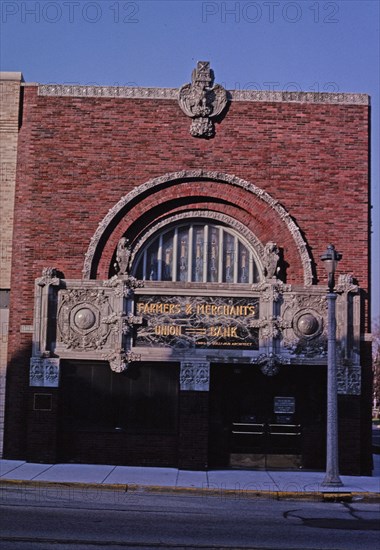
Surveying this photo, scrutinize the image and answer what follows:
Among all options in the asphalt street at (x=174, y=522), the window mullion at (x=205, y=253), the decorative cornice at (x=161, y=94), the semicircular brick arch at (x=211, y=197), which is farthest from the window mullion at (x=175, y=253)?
the asphalt street at (x=174, y=522)

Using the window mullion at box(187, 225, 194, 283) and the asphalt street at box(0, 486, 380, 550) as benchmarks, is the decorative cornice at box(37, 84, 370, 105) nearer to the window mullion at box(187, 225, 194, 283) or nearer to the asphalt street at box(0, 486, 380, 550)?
the window mullion at box(187, 225, 194, 283)

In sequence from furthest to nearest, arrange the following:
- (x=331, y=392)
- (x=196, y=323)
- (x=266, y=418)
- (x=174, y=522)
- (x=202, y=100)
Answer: (x=202, y=100) → (x=266, y=418) → (x=196, y=323) → (x=331, y=392) → (x=174, y=522)

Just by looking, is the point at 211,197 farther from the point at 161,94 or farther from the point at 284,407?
the point at 284,407

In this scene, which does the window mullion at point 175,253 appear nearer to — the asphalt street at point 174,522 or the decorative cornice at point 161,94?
the decorative cornice at point 161,94

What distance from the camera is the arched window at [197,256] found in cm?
2292

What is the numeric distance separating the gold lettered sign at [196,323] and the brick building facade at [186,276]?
0.12 ft

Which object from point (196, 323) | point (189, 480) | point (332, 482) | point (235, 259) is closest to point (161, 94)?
point (235, 259)

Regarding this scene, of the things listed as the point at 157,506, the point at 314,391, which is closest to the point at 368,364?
the point at 314,391

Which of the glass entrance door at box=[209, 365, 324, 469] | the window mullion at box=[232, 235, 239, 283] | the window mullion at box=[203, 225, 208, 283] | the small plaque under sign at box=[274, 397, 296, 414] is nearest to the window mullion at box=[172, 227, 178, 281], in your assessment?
the window mullion at box=[203, 225, 208, 283]

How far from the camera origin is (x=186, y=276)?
22.9 meters

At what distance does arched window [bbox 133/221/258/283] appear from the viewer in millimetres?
22922

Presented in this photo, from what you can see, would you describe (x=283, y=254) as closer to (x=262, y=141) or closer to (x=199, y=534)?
(x=262, y=141)

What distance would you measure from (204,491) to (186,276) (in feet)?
20.7

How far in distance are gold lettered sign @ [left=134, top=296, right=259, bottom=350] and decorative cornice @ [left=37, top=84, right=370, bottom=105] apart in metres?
5.36
